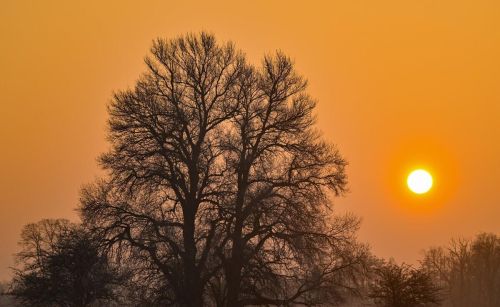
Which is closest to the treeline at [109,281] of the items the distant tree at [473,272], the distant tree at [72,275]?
the distant tree at [72,275]

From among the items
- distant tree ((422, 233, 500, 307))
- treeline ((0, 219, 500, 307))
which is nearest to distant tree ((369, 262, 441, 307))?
treeline ((0, 219, 500, 307))

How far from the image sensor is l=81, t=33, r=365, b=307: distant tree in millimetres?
31047

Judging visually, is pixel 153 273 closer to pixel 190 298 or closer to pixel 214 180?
pixel 190 298

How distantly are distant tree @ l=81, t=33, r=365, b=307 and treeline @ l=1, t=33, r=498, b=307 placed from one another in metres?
0.05

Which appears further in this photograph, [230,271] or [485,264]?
[485,264]

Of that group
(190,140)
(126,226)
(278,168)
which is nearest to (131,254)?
(126,226)

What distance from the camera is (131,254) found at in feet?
102

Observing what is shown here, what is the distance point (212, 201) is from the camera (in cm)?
3119

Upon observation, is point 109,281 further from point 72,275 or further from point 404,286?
point 404,286

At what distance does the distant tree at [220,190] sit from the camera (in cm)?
3105

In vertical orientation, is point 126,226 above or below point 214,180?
below

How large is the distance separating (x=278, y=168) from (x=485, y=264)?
6912cm

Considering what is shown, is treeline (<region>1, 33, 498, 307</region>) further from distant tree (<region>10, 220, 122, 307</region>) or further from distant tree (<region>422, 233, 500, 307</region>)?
distant tree (<region>422, 233, 500, 307</region>)

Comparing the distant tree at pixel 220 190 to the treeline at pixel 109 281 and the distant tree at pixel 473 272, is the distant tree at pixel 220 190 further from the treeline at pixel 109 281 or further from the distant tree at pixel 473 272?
the distant tree at pixel 473 272
